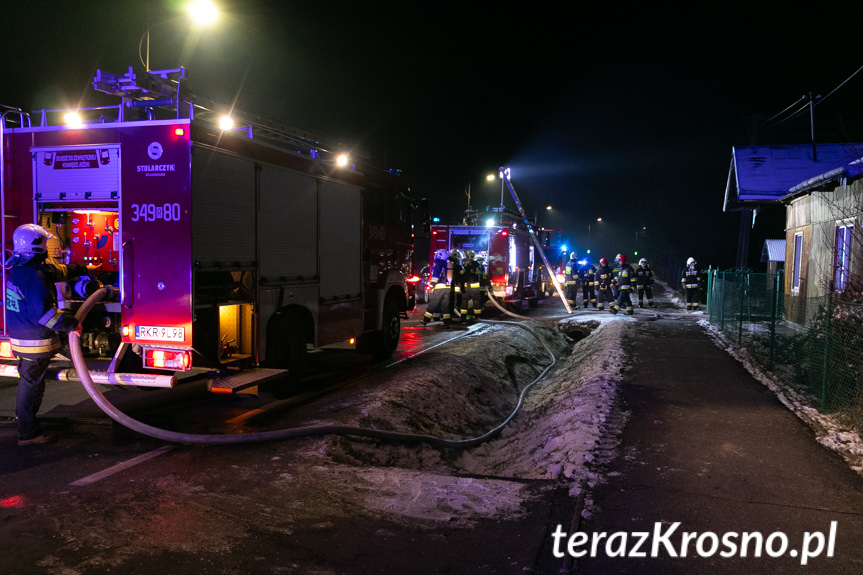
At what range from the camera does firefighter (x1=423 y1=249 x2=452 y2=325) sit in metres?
15.4

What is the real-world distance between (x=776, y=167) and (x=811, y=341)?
13102 mm

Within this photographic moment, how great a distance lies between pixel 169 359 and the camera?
235 inches

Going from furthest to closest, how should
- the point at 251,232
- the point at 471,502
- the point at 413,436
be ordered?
the point at 251,232, the point at 413,436, the point at 471,502

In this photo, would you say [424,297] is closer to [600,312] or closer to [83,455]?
[600,312]

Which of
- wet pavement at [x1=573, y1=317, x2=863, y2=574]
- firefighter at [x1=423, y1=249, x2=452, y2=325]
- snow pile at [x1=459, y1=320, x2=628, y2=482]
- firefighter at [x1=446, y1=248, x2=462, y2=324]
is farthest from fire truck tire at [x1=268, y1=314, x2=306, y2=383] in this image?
firefighter at [x1=423, y1=249, x2=452, y2=325]

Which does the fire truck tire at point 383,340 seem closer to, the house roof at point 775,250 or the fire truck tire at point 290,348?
the fire truck tire at point 290,348

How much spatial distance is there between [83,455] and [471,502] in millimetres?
3295

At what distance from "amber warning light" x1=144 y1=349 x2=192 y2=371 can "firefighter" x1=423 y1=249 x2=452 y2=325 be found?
9694mm

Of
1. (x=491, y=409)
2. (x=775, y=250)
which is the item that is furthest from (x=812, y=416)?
(x=775, y=250)

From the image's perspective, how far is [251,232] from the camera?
22.7 feet

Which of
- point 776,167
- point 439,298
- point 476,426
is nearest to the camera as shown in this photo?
point 476,426

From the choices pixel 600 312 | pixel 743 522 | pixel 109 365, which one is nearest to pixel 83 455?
pixel 109 365

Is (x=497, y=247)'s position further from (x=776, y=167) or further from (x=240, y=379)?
(x=240, y=379)

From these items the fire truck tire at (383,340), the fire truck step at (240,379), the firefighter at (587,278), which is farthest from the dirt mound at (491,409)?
the firefighter at (587,278)
